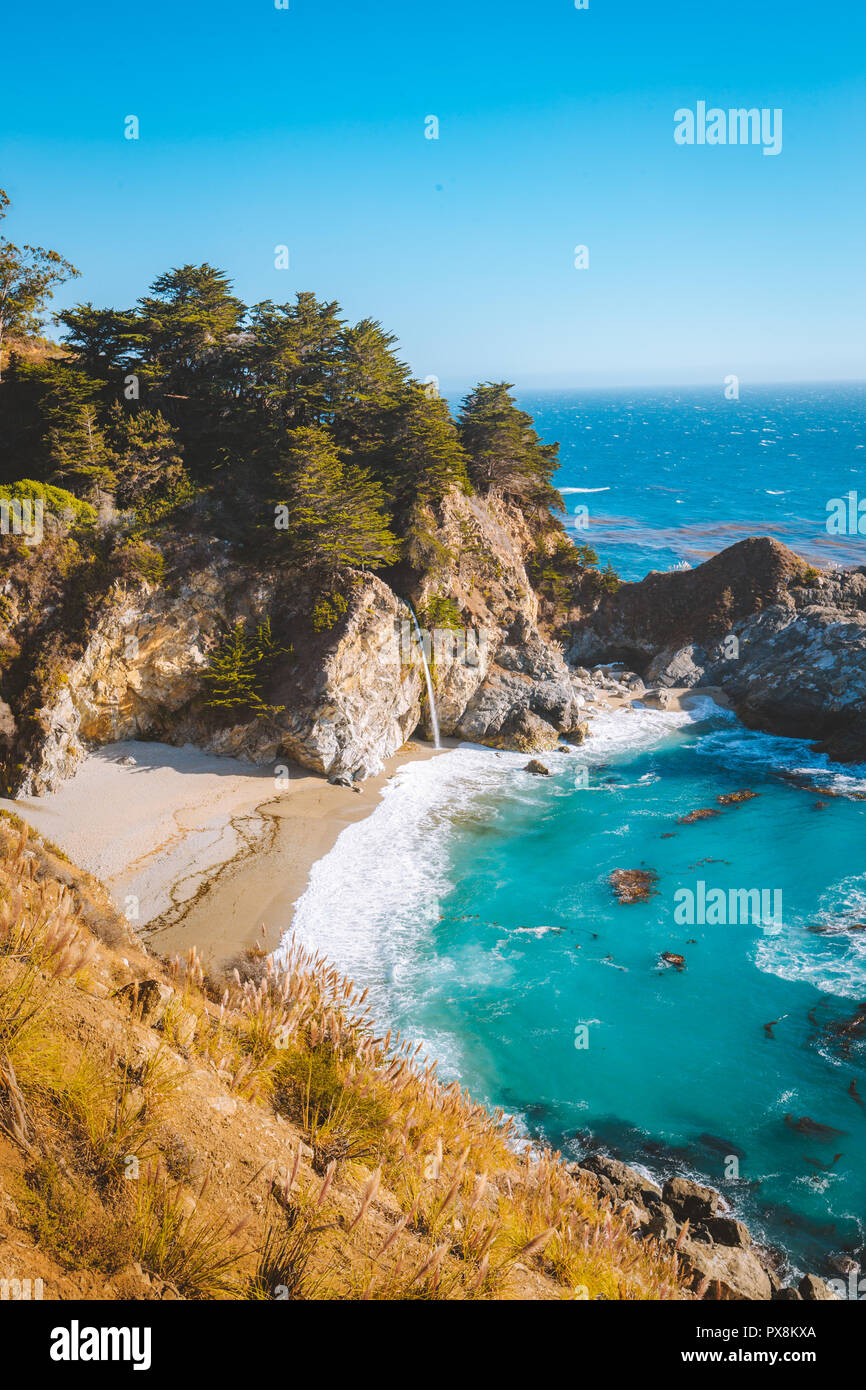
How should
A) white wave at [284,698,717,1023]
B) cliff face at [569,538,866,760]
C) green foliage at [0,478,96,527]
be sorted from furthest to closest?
cliff face at [569,538,866,760] < green foliage at [0,478,96,527] < white wave at [284,698,717,1023]

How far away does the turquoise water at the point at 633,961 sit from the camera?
1418 cm

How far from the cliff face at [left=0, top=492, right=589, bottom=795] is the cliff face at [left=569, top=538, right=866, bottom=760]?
12.6 meters

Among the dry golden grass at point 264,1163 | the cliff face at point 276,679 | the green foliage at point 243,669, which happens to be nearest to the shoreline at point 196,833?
the cliff face at point 276,679

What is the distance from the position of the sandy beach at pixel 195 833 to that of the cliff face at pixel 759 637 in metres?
21.0

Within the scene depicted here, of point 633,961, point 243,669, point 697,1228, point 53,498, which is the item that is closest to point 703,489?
point 243,669

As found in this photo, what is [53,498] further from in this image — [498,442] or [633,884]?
[633,884]

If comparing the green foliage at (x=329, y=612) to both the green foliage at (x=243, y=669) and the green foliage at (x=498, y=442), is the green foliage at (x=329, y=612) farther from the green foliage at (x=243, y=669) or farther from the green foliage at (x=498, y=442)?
the green foliage at (x=498, y=442)

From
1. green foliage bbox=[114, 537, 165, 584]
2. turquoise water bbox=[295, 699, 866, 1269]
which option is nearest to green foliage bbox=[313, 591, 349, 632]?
green foliage bbox=[114, 537, 165, 584]

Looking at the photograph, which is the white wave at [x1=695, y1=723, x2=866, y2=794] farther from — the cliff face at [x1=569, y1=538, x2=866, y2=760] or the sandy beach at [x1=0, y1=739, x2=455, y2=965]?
the sandy beach at [x1=0, y1=739, x2=455, y2=965]

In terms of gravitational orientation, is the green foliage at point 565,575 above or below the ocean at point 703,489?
below

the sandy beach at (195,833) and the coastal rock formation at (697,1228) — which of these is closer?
the coastal rock formation at (697,1228)

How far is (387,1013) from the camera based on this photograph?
55.7 ft

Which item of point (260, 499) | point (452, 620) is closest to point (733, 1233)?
point (452, 620)

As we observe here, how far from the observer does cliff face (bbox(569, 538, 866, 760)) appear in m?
34.7
